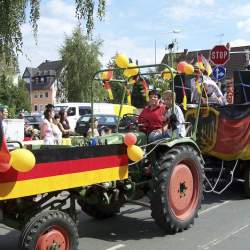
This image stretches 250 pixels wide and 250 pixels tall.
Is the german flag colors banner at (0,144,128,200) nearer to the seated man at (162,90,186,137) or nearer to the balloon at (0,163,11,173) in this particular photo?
the balloon at (0,163,11,173)

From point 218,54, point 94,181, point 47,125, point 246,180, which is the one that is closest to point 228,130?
point 246,180

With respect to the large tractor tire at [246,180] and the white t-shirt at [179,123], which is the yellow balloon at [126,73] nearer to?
the white t-shirt at [179,123]

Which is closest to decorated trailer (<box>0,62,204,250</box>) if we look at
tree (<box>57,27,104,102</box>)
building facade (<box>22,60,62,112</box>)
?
tree (<box>57,27,104,102</box>)

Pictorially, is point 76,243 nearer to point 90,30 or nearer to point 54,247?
point 54,247

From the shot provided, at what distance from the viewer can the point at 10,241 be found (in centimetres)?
658

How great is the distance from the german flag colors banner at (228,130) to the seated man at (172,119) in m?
1.79

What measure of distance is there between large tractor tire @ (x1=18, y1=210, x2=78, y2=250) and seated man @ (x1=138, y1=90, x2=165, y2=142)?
2.20 metres

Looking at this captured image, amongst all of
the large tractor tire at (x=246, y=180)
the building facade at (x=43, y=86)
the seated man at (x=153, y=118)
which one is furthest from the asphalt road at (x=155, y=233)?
the building facade at (x=43, y=86)

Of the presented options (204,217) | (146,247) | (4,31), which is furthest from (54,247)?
(4,31)

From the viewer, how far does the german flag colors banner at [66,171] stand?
475 cm

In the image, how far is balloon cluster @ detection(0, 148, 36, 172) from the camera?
4.50 metres

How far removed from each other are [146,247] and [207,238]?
2.81 feet

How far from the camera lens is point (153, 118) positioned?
730 centimetres

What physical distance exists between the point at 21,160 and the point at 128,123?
3.31 m
